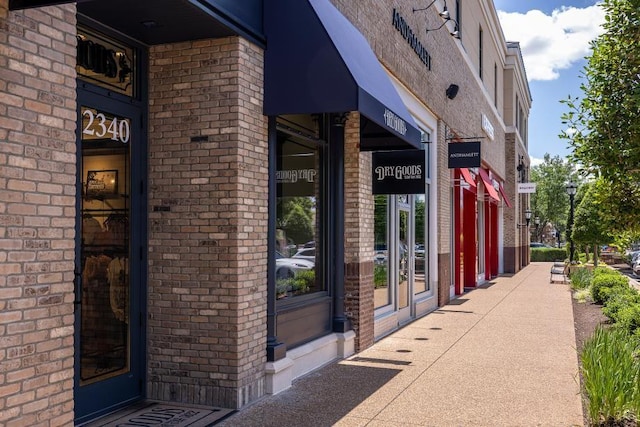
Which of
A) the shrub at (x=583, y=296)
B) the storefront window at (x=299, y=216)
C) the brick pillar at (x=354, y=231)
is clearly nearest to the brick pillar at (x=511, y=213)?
the shrub at (x=583, y=296)

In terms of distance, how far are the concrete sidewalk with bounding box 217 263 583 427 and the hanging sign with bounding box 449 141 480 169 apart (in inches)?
189

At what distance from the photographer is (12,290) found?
3.95 meters

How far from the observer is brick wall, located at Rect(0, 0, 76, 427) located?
393 centimetres

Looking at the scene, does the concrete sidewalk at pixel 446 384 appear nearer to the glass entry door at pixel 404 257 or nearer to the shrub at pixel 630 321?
the glass entry door at pixel 404 257

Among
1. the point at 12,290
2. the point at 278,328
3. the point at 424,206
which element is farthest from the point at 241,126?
Answer: the point at 424,206

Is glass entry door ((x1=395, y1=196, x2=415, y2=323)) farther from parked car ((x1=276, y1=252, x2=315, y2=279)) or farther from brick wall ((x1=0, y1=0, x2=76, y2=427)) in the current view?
brick wall ((x1=0, y1=0, x2=76, y2=427))

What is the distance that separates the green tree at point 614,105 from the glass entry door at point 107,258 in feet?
16.8

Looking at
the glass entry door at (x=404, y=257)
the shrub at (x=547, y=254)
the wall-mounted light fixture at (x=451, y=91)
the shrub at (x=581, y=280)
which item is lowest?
the shrub at (x=547, y=254)

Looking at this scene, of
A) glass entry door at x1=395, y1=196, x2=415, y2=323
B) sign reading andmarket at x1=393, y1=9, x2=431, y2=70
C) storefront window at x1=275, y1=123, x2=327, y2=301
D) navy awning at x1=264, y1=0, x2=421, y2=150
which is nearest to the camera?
navy awning at x1=264, y1=0, x2=421, y2=150

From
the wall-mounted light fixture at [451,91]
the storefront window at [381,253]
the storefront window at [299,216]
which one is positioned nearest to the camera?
the storefront window at [299,216]

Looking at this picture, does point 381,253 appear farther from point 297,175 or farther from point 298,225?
point 297,175

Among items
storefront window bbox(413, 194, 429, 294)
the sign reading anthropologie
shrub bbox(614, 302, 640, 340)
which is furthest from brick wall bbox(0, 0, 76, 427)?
storefront window bbox(413, 194, 429, 294)

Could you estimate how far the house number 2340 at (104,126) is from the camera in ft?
19.7

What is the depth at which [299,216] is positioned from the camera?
8.52 metres
